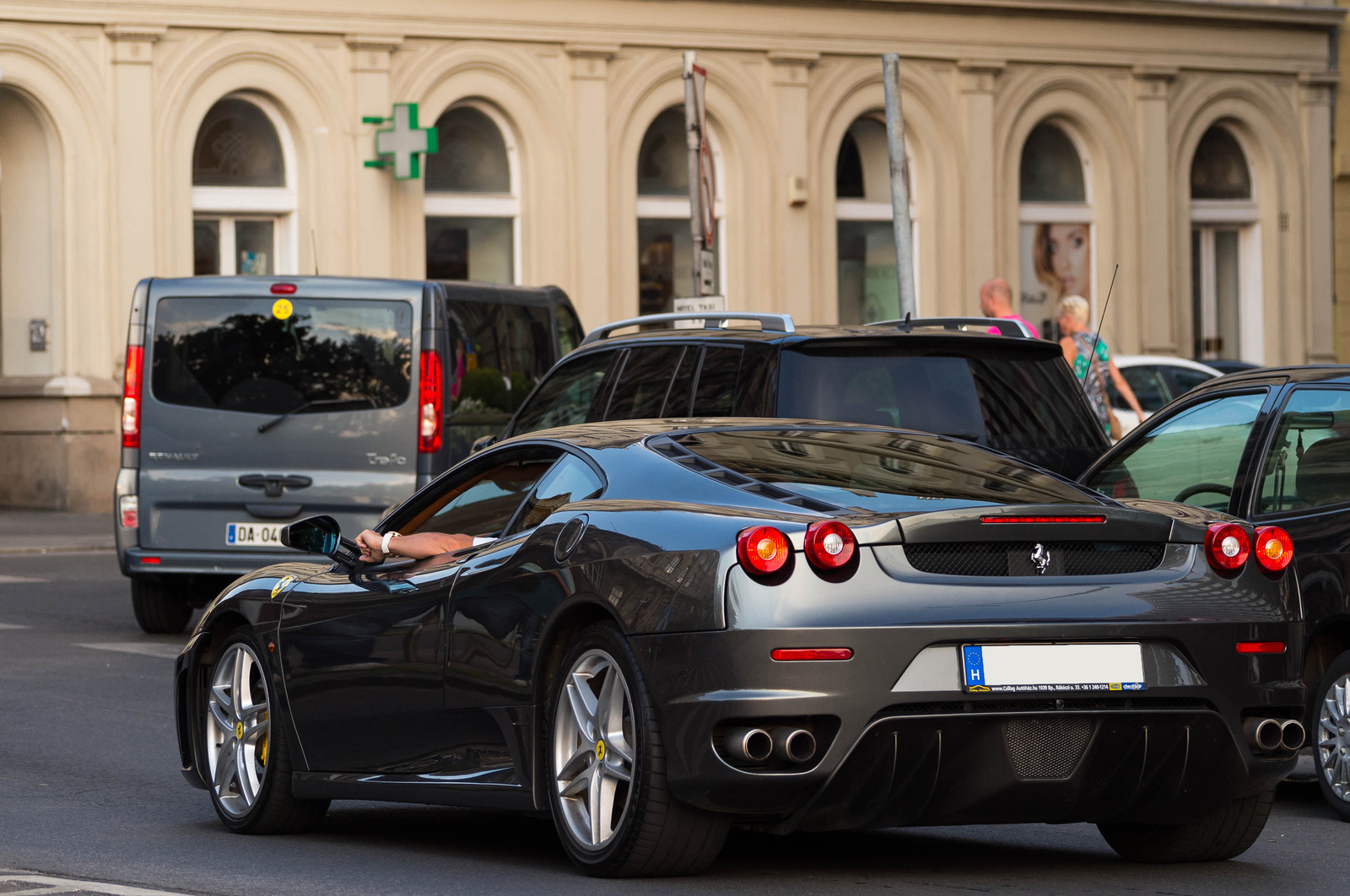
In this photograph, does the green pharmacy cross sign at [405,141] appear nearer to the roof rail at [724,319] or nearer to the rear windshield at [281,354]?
the rear windshield at [281,354]

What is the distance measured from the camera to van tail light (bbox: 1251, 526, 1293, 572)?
20.4 ft

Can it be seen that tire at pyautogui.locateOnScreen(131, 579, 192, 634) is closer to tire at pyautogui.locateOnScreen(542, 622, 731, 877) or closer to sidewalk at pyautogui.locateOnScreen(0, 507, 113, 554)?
sidewalk at pyautogui.locateOnScreen(0, 507, 113, 554)

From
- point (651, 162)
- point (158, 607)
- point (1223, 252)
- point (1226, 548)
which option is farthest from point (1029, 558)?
point (1223, 252)

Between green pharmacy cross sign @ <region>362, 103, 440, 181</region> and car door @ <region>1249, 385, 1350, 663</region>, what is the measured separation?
20.5 meters

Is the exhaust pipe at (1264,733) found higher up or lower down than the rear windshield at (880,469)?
lower down

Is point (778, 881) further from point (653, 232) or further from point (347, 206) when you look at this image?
point (653, 232)

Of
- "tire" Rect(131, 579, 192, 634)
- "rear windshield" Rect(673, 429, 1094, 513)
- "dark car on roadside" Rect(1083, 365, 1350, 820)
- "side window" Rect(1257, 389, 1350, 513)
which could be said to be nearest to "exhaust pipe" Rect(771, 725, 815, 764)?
"rear windshield" Rect(673, 429, 1094, 513)

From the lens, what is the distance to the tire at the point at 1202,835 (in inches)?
253

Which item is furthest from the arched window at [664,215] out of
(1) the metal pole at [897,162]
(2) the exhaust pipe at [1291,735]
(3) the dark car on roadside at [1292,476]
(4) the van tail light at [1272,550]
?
(2) the exhaust pipe at [1291,735]

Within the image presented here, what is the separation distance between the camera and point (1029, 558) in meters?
5.91

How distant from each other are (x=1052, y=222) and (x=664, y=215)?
6453 millimetres

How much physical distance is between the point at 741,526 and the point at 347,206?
→ 75.5ft

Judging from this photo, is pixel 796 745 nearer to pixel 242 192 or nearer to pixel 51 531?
pixel 51 531

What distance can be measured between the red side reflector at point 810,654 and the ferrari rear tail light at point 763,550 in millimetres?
198
